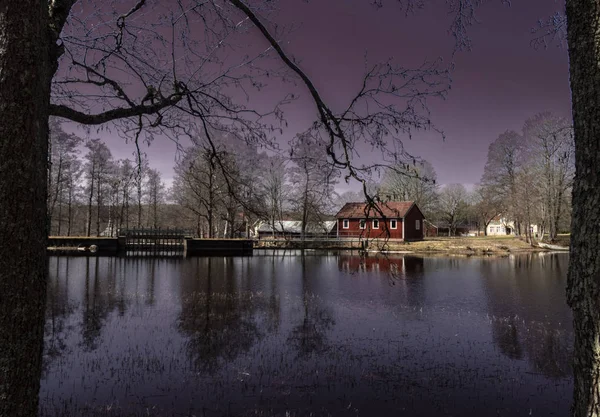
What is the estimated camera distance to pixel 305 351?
8.91 metres

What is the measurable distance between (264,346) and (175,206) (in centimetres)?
4186

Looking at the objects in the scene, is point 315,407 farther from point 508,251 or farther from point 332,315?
point 508,251

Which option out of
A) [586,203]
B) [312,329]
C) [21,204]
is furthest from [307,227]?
[21,204]

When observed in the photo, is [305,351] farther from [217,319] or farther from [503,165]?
[503,165]

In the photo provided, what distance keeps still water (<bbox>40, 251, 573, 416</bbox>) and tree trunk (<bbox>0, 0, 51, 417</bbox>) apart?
2.28 m

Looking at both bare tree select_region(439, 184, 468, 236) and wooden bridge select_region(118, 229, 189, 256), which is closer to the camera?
wooden bridge select_region(118, 229, 189, 256)

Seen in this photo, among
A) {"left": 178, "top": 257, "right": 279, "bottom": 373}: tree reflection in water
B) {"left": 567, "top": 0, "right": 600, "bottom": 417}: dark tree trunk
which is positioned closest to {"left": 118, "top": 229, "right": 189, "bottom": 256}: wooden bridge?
{"left": 178, "top": 257, "right": 279, "bottom": 373}: tree reflection in water

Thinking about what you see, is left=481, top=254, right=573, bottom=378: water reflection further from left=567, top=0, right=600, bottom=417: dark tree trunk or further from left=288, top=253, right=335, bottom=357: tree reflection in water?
left=567, top=0, right=600, bottom=417: dark tree trunk

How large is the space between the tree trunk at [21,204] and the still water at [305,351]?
228 cm

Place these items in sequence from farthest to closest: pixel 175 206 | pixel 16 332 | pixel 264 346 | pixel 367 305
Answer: pixel 175 206
pixel 367 305
pixel 264 346
pixel 16 332

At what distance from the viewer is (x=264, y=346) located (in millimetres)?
9195

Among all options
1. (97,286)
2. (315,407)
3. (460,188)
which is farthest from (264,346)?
(460,188)

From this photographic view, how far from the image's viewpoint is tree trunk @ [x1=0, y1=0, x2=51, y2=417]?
1.92 m

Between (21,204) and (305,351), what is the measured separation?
781 cm
